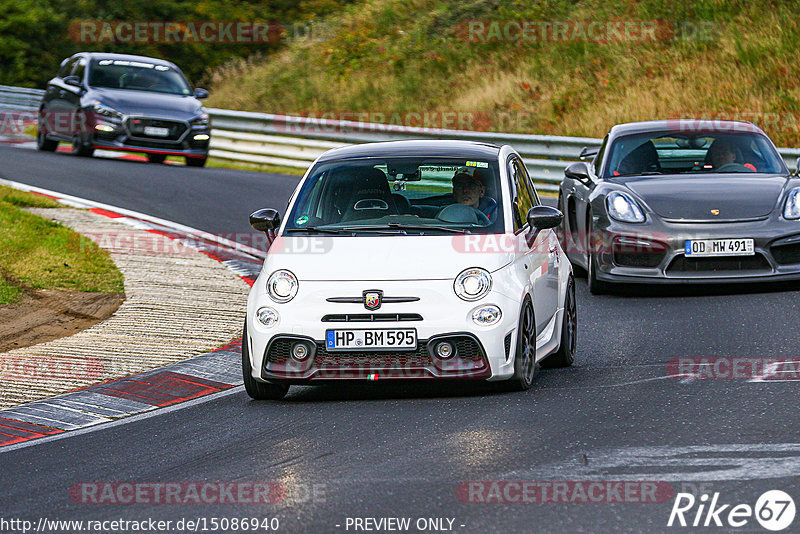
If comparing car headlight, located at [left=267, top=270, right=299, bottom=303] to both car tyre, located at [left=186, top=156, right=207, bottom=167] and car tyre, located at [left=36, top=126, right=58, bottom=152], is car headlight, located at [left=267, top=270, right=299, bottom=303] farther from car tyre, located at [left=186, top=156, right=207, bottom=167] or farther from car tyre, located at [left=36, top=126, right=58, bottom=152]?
car tyre, located at [left=36, top=126, right=58, bottom=152]

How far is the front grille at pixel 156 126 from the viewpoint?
2355 cm

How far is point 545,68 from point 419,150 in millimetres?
21838

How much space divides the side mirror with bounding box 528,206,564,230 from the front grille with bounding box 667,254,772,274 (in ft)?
10.8

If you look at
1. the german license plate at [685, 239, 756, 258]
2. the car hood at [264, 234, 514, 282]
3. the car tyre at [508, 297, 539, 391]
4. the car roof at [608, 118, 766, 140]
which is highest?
the car roof at [608, 118, 766, 140]

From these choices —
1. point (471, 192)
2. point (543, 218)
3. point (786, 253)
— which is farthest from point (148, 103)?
point (543, 218)

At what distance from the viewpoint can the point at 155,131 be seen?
77.8ft

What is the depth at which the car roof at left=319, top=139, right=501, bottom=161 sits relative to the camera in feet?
29.8

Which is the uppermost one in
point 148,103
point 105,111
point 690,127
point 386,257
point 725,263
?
point 148,103

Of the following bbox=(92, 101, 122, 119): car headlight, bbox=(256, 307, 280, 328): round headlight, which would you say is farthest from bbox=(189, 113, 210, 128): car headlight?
bbox=(256, 307, 280, 328): round headlight

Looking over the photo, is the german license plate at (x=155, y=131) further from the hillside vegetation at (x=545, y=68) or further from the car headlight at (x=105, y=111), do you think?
the hillside vegetation at (x=545, y=68)

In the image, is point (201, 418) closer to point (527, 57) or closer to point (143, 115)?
point (143, 115)

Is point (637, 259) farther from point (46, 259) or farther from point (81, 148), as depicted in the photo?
point (81, 148)

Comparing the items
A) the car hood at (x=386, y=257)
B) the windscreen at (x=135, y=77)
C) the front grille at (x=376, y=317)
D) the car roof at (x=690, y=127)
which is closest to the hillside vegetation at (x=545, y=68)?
the windscreen at (x=135, y=77)

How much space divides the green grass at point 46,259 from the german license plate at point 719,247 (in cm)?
496
